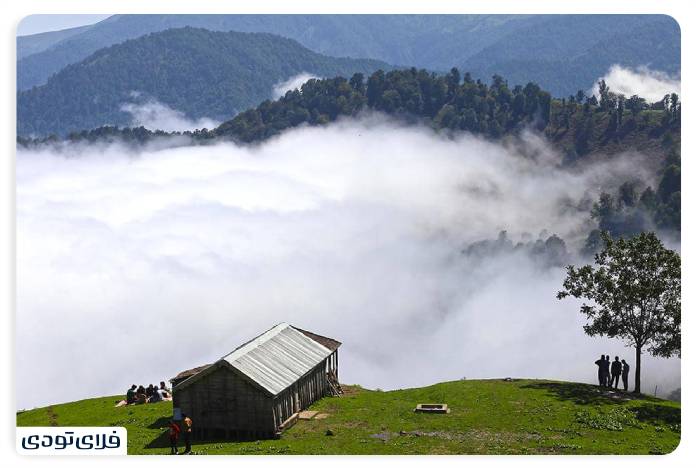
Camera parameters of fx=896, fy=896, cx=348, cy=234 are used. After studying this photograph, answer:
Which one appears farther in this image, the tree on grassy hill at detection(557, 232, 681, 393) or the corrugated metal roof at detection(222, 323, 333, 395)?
the tree on grassy hill at detection(557, 232, 681, 393)

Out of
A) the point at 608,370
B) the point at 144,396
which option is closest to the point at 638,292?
the point at 608,370

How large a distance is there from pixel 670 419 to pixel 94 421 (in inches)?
1660

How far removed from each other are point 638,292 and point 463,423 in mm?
19266

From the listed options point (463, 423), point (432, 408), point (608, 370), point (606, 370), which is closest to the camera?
point (463, 423)

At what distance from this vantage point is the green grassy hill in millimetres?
55062

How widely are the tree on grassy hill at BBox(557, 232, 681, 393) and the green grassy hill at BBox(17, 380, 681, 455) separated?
559cm

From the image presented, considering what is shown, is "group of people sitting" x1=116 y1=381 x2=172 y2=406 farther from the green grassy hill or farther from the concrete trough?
the concrete trough

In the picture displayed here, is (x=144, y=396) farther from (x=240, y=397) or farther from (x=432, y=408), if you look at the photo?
(x=432, y=408)

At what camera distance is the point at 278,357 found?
67125 millimetres

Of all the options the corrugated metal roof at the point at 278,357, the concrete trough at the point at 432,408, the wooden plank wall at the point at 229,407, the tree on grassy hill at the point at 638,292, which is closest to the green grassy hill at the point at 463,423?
the concrete trough at the point at 432,408

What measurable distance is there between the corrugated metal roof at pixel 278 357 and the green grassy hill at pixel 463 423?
338 cm

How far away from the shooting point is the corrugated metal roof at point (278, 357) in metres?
61.7

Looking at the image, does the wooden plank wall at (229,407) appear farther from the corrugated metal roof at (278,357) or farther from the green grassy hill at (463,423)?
the green grassy hill at (463,423)

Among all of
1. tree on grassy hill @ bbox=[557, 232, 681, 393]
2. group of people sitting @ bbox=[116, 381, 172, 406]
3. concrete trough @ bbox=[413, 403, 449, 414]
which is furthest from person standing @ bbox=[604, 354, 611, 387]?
group of people sitting @ bbox=[116, 381, 172, 406]
